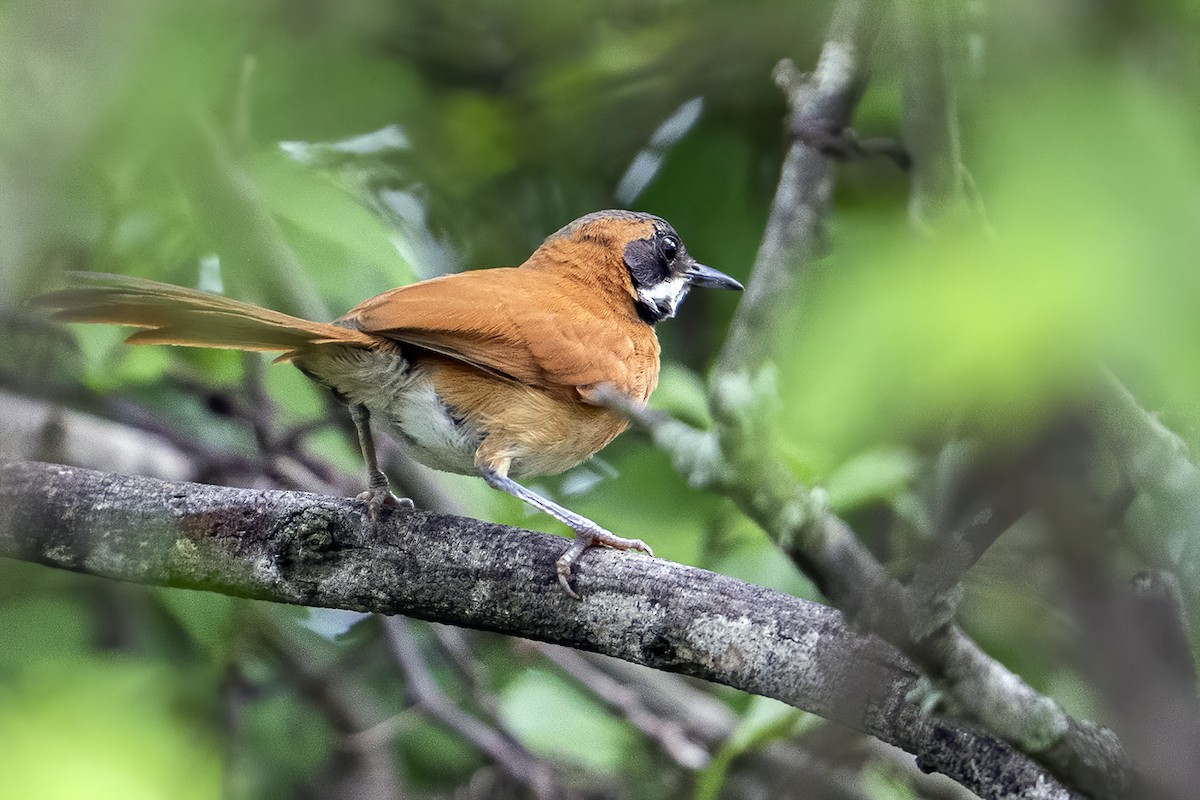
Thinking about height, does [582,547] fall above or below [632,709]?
above

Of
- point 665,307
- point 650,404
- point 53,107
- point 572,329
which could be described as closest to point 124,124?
point 53,107

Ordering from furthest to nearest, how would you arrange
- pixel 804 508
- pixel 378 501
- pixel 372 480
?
pixel 372 480, pixel 378 501, pixel 804 508

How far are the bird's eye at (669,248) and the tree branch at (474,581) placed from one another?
1.76m

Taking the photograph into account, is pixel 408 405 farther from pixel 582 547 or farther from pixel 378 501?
pixel 582 547

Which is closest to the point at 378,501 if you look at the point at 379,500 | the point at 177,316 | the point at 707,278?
the point at 379,500

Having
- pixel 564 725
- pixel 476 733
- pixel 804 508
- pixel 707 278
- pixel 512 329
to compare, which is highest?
pixel 804 508

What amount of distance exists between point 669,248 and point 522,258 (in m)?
0.96

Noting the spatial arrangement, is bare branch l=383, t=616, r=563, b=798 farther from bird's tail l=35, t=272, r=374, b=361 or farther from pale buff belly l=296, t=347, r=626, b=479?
bird's tail l=35, t=272, r=374, b=361

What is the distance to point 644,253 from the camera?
456 centimetres

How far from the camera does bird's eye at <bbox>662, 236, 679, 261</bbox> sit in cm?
455

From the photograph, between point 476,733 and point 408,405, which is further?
point 476,733

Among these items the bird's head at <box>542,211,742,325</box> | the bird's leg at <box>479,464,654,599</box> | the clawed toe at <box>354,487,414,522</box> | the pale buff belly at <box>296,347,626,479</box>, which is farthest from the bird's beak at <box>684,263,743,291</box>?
the clawed toe at <box>354,487,414,522</box>

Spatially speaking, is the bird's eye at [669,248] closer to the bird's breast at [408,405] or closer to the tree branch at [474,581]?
the bird's breast at [408,405]

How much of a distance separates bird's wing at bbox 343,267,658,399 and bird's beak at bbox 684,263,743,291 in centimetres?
51
